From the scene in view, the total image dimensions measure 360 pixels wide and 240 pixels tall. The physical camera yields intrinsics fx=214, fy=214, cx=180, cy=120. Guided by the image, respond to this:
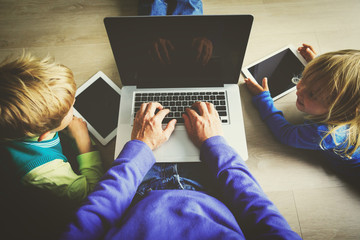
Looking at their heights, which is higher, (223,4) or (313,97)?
(223,4)

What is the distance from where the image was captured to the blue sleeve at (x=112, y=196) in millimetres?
537

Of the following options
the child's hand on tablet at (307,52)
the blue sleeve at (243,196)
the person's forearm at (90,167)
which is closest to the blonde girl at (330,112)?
the child's hand on tablet at (307,52)

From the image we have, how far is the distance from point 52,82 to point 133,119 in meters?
0.28

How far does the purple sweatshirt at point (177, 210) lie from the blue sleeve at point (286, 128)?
0.26m

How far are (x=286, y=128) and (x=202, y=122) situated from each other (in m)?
0.34

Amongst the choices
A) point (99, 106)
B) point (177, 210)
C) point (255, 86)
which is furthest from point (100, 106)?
point (255, 86)

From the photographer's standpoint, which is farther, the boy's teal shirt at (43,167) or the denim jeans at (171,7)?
the denim jeans at (171,7)

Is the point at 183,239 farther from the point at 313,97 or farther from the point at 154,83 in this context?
the point at 313,97

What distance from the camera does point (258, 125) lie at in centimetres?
89

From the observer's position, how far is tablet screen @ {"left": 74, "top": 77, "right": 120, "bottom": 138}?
85 centimetres

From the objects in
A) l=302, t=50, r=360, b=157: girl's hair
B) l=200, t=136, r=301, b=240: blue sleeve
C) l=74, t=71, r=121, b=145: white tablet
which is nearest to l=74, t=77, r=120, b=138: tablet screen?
l=74, t=71, r=121, b=145: white tablet

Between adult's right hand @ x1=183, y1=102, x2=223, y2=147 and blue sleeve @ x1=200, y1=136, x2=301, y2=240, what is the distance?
0.03 meters

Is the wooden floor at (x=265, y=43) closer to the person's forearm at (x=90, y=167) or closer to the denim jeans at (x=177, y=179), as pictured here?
the person's forearm at (x=90, y=167)

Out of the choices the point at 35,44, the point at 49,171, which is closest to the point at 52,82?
the point at 49,171
